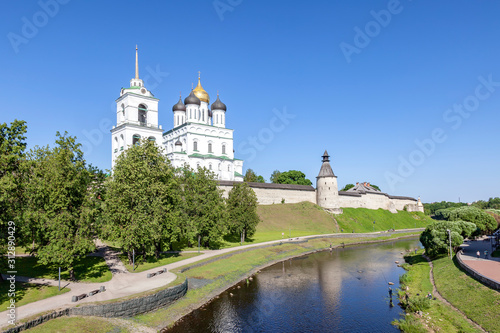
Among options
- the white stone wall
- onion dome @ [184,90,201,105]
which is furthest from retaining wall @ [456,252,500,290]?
onion dome @ [184,90,201,105]

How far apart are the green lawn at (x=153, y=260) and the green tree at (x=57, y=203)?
23.4ft

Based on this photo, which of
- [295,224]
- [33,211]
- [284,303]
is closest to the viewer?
[33,211]

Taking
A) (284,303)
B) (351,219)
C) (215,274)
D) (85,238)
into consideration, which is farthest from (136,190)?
(351,219)

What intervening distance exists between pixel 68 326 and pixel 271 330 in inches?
428

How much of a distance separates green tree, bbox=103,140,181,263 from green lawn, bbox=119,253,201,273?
78cm

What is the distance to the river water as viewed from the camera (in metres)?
19.3

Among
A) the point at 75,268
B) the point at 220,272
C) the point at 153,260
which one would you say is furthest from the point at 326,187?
the point at 75,268

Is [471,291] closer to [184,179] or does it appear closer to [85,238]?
[85,238]

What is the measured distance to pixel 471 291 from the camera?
68.2 ft

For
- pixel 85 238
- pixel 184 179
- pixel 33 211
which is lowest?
pixel 85 238

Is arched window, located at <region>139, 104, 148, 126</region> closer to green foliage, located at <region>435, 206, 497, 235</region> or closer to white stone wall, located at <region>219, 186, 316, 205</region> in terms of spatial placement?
white stone wall, located at <region>219, 186, 316, 205</region>

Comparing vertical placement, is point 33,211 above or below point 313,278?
above

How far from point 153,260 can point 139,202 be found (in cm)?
652

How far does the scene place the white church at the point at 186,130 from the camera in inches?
2373
